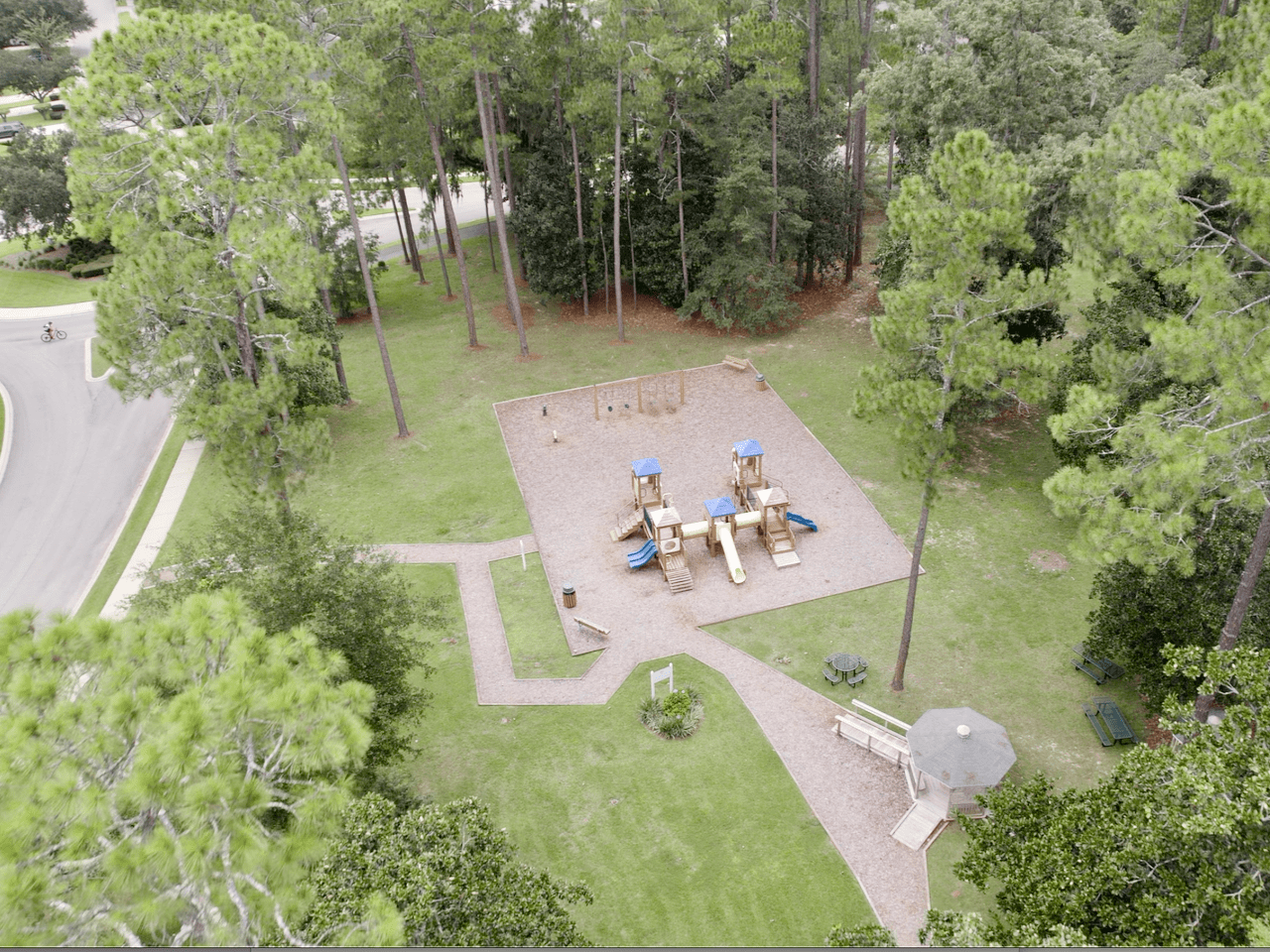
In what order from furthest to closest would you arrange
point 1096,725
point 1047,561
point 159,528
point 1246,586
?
point 159,528
point 1047,561
point 1096,725
point 1246,586

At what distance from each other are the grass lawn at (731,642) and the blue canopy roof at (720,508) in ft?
7.87

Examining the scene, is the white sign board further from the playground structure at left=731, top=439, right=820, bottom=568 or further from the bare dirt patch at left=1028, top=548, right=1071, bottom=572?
the bare dirt patch at left=1028, top=548, right=1071, bottom=572

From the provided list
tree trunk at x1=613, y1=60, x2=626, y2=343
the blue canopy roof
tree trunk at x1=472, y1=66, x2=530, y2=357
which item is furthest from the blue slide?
tree trunk at x1=472, y1=66, x2=530, y2=357

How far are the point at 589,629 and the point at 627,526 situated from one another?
3757 millimetres

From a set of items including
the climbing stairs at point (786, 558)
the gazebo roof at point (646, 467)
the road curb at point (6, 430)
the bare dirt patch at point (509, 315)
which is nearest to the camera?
the climbing stairs at point (786, 558)

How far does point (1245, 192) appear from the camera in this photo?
34.0 ft

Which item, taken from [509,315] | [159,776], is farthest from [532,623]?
[509,315]

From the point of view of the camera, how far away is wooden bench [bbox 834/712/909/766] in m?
15.6

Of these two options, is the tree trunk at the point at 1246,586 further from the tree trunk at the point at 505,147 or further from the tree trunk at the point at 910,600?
the tree trunk at the point at 505,147

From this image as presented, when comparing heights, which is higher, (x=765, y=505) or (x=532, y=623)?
(x=765, y=505)

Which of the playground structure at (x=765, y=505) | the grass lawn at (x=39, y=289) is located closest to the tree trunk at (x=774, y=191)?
the playground structure at (x=765, y=505)

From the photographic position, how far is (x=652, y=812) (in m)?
14.9

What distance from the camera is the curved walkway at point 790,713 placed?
13.7 m

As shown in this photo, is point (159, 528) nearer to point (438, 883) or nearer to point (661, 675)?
point (661, 675)
